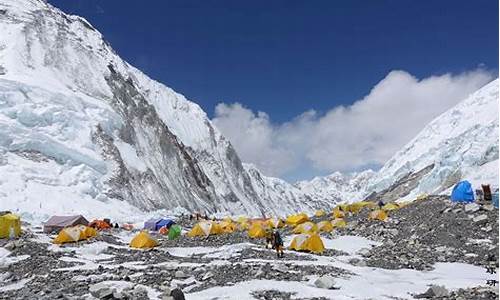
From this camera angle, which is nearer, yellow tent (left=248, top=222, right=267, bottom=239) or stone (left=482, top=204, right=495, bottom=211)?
stone (left=482, top=204, right=495, bottom=211)

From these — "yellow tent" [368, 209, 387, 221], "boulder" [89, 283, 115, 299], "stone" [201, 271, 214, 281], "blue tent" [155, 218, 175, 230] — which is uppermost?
"blue tent" [155, 218, 175, 230]

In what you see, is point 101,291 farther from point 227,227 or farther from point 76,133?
point 76,133

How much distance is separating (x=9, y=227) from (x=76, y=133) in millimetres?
34543

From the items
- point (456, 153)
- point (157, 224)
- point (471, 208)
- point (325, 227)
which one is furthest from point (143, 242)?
point (456, 153)

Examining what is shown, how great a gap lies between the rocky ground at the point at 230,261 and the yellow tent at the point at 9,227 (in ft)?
2.86

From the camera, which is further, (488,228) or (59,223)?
(59,223)

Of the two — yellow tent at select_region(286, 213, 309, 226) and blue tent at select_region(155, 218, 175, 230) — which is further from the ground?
blue tent at select_region(155, 218, 175, 230)

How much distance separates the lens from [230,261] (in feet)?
73.9

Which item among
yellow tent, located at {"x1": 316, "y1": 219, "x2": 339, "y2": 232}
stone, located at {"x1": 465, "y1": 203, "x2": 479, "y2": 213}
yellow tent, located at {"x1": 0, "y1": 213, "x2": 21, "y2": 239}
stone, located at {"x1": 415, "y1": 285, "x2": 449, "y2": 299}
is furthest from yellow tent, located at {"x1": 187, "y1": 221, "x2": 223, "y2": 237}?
stone, located at {"x1": 415, "y1": 285, "x2": 449, "y2": 299}

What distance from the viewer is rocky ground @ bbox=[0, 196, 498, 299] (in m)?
16.5

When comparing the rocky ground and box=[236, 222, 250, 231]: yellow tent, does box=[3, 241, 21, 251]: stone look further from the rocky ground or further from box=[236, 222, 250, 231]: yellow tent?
box=[236, 222, 250, 231]: yellow tent

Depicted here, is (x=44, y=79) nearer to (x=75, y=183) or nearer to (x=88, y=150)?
(x=88, y=150)

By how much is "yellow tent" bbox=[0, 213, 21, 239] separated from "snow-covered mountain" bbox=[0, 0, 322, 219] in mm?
13840

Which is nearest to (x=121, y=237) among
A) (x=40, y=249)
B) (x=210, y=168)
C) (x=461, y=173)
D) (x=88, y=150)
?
(x=40, y=249)
